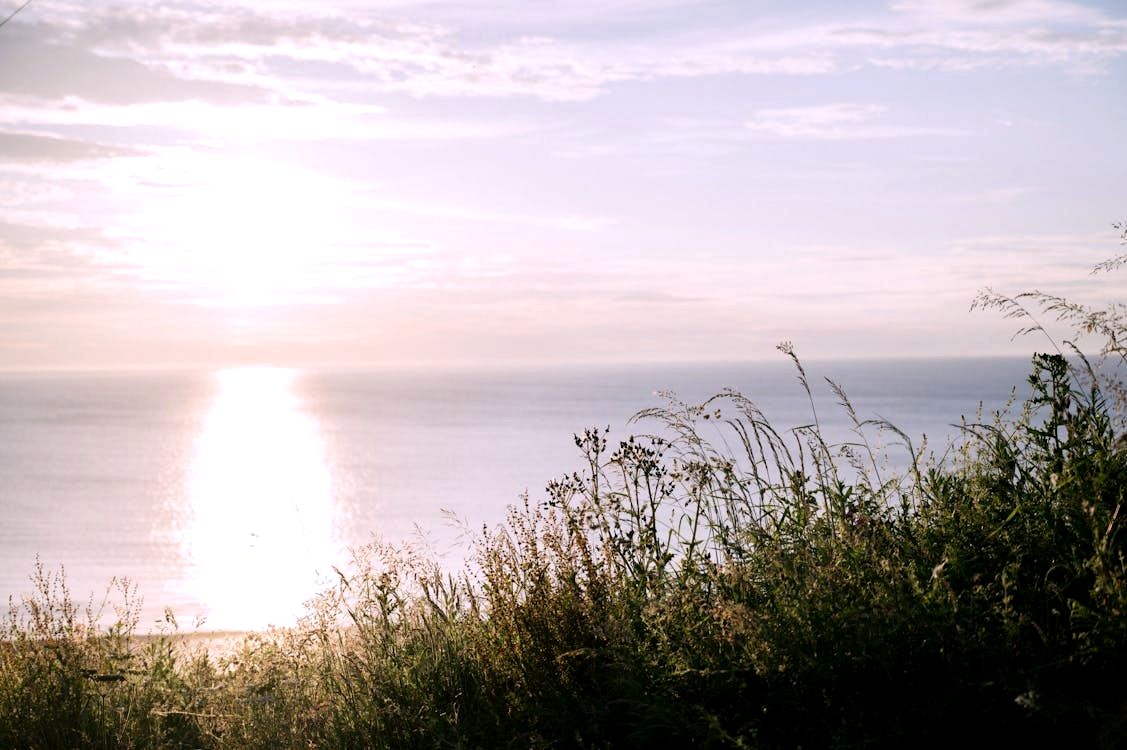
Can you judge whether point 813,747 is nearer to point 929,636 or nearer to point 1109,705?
point 929,636

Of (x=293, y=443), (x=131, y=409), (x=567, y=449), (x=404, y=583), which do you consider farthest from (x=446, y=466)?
(x=131, y=409)

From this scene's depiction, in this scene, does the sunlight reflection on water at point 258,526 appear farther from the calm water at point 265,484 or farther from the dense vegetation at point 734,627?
the dense vegetation at point 734,627

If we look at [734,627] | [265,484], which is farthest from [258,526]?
[734,627]

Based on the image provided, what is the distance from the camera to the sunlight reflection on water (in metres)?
30.2

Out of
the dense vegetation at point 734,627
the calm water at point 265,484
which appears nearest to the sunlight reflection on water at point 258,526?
the calm water at point 265,484

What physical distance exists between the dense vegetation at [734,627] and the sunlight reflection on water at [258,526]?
42.0 inches

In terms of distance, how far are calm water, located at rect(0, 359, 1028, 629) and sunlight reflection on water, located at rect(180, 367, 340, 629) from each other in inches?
6.0

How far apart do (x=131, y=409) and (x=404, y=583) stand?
174m

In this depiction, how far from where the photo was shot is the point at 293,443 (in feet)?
336

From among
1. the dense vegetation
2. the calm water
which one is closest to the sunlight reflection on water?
the calm water

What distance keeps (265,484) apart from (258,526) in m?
19.2

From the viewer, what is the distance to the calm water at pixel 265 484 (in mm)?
35438

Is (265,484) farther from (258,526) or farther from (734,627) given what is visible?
(734,627)

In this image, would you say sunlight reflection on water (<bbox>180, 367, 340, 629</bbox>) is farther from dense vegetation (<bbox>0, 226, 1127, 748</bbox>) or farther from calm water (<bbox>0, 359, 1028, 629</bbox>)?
dense vegetation (<bbox>0, 226, 1127, 748</bbox>)
